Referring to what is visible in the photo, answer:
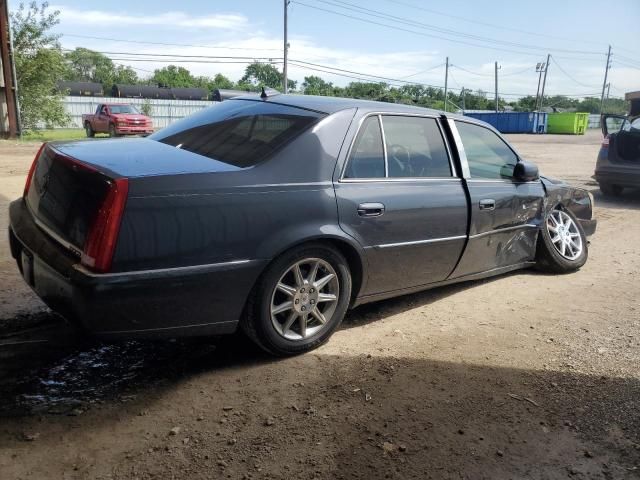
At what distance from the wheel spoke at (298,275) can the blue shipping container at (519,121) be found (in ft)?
151

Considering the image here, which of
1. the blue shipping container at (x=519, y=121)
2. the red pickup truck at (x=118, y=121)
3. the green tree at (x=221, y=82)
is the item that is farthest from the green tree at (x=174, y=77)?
the red pickup truck at (x=118, y=121)

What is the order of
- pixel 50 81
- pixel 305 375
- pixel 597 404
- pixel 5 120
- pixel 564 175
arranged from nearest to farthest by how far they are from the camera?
pixel 597 404 < pixel 305 375 < pixel 564 175 < pixel 5 120 < pixel 50 81

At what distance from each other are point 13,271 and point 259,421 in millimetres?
3193

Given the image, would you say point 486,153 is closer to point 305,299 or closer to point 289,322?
point 305,299

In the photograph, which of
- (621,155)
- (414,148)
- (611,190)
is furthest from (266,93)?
(611,190)

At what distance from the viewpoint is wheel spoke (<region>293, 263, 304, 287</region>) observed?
10.6 feet

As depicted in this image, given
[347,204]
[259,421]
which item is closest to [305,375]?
[259,421]

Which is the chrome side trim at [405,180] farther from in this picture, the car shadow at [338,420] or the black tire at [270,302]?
the car shadow at [338,420]

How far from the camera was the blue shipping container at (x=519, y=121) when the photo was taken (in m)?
47.2

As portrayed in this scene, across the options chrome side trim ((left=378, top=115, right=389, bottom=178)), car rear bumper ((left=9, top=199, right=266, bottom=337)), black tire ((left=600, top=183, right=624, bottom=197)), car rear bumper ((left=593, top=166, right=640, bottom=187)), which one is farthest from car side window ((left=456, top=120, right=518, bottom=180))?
black tire ((left=600, top=183, right=624, bottom=197))

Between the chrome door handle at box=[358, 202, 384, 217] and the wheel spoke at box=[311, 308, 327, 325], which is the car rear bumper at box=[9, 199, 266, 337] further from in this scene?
the chrome door handle at box=[358, 202, 384, 217]

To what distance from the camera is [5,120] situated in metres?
20.2

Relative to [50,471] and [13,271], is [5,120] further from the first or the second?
[50,471]

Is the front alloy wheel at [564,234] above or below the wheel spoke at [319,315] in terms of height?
above
